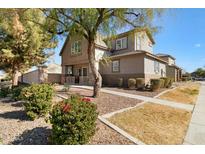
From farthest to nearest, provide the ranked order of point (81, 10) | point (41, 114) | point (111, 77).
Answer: point (111, 77)
point (81, 10)
point (41, 114)

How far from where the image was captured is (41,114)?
7.09 metres

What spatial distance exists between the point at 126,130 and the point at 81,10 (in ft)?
22.6

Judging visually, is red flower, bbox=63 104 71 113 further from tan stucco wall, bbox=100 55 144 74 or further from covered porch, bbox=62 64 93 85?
covered porch, bbox=62 64 93 85

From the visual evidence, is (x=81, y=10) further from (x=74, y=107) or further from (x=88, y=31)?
(x=74, y=107)

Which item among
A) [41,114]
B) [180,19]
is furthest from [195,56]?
[41,114]

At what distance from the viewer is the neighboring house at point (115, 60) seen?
1897 cm

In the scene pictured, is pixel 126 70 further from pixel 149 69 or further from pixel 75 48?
pixel 75 48

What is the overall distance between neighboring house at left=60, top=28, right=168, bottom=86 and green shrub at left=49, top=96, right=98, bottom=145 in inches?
463

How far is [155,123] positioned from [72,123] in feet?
12.5

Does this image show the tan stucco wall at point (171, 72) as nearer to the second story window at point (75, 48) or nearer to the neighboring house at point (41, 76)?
the second story window at point (75, 48)

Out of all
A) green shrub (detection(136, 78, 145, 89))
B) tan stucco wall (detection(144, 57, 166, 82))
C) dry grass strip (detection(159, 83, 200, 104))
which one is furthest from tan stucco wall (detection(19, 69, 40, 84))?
dry grass strip (detection(159, 83, 200, 104))

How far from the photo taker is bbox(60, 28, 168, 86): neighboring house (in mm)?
18969

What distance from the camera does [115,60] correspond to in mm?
21391

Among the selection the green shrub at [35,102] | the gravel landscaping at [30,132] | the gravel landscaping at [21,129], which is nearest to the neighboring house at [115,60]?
the green shrub at [35,102]
